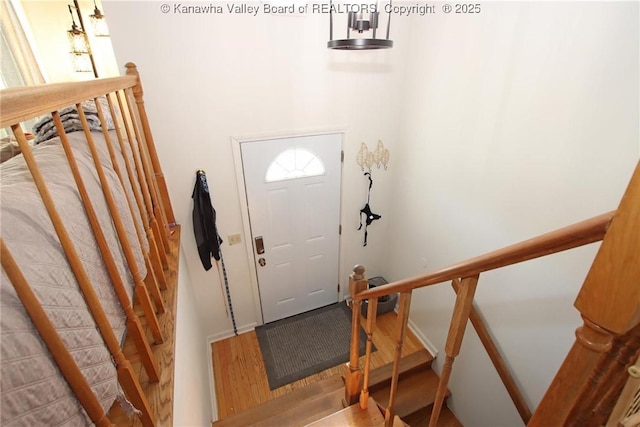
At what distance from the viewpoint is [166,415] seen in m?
0.96

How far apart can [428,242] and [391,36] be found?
1958mm

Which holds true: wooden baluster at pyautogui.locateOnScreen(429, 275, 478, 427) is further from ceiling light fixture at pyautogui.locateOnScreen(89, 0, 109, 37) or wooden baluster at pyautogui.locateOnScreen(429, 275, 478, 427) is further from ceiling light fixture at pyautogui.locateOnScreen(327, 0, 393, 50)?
ceiling light fixture at pyautogui.locateOnScreen(89, 0, 109, 37)

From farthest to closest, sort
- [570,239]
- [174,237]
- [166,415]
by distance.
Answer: [174,237], [166,415], [570,239]

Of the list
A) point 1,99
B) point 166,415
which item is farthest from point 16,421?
point 166,415

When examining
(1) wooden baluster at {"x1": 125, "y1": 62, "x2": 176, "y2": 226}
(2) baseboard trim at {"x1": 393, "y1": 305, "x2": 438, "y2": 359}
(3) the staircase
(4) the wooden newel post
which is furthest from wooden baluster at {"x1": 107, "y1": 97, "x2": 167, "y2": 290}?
(2) baseboard trim at {"x1": 393, "y1": 305, "x2": 438, "y2": 359}

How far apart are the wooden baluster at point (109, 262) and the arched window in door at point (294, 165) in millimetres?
1965

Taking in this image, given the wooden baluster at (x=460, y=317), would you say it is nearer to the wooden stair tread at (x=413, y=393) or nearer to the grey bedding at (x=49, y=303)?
the grey bedding at (x=49, y=303)

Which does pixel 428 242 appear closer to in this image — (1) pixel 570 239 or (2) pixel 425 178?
(2) pixel 425 178

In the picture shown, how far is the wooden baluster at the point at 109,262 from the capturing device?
681 millimetres

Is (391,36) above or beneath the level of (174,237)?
above

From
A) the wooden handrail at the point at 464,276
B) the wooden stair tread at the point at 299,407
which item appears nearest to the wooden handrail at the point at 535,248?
the wooden handrail at the point at 464,276

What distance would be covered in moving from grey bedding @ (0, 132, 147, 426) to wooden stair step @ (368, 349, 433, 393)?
2383 mm

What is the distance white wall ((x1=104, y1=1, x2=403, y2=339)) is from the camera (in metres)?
2.07

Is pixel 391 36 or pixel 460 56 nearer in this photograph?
pixel 460 56
